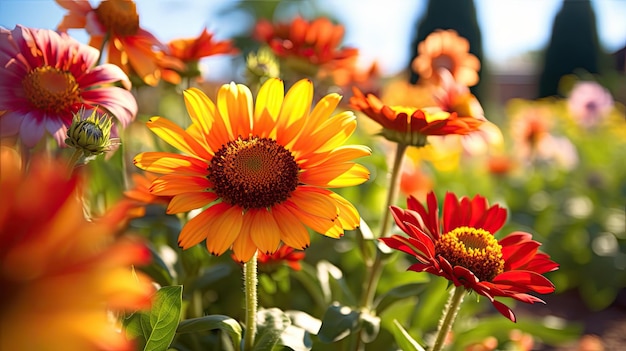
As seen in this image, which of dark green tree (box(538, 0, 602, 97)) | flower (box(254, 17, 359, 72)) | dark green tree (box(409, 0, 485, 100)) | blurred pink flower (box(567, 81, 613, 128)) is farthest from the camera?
dark green tree (box(538, 0, 602, 97))

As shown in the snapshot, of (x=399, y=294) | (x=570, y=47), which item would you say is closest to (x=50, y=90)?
(x=399, y=294)

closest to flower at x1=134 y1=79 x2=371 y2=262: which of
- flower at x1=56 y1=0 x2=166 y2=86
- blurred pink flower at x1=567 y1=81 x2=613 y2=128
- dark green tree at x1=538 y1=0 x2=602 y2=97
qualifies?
flower at x1=56 y1=0 x2=166 y2=86

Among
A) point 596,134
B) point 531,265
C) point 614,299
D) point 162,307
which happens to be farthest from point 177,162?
point 596,134

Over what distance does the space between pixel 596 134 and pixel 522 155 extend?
149 cm

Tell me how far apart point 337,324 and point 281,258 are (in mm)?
141

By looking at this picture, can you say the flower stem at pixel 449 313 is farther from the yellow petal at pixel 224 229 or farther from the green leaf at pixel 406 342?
the yellow petal at pixel 224 229

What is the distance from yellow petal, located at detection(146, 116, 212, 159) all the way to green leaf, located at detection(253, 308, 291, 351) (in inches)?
9.5

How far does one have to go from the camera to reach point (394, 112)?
863 mm

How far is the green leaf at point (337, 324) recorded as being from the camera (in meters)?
0.85

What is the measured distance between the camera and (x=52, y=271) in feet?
1.15

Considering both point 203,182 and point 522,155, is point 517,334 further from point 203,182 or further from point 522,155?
point 522,155

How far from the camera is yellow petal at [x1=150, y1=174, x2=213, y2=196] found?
0.68 meters

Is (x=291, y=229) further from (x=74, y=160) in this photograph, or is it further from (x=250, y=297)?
(x=74, y=160)

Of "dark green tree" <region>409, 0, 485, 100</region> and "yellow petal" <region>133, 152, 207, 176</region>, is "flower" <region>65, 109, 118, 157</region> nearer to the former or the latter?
"yellow petal" <region>133, 152, 207, 176</region>
